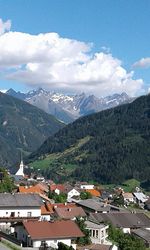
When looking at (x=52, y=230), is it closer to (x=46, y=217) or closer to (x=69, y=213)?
(x=46, y=217)

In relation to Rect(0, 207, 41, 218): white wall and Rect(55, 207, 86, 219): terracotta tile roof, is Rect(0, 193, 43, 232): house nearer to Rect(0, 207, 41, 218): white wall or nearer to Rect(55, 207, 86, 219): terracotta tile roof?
Rect(0, 207, 41, 218): white wall

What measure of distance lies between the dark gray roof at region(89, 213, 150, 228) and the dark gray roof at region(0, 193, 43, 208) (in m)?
12.3

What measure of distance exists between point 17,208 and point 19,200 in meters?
1.49

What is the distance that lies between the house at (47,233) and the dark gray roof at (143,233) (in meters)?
19.8

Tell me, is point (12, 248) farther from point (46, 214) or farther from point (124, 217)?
point (124, 217)

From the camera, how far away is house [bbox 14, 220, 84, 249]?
5416 centimetres

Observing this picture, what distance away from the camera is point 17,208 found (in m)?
69.2

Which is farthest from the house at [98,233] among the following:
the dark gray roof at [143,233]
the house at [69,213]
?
the dark gray roof at [143,233]

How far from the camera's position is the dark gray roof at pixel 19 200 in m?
69.4

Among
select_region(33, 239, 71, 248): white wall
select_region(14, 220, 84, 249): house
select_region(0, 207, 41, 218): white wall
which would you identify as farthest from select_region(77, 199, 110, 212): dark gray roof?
select_region(33, 239, 71, 248): white wall

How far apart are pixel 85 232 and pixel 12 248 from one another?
1329cm

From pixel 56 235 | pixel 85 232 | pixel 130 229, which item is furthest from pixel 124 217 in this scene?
pixel 56 235

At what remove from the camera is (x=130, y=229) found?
8119 centimetres

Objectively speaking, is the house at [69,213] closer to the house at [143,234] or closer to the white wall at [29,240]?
the house at [143,234]
